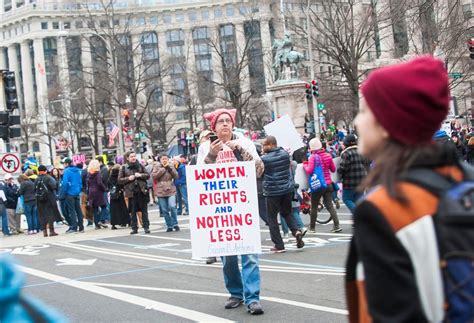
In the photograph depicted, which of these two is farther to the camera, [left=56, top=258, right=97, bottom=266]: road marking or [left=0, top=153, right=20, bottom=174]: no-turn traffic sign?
[left=0, top=153, right=20, bottom=174]: no-turn traffic sign

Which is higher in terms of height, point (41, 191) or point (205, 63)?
point (205, 63)

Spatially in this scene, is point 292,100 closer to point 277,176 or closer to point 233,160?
point 277,176

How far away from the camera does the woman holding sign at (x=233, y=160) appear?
7.61m

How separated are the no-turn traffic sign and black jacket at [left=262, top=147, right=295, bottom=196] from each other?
1400 cm

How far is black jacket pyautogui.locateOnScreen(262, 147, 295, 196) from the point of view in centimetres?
1196

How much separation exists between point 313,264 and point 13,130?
35.5 ft

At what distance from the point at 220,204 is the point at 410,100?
→ 5.69 metres

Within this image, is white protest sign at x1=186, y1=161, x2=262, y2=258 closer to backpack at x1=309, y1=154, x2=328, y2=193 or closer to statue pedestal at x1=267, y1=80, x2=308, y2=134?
backpack at x1=309, y1=154, x2=328, y2=193

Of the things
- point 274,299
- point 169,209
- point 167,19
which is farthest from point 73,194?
point 167,19

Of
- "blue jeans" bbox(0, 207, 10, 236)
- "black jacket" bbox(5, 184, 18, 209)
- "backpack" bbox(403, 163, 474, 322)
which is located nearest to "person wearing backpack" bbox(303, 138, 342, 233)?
"blue jeans" bbox(0, 207, 10, 236)

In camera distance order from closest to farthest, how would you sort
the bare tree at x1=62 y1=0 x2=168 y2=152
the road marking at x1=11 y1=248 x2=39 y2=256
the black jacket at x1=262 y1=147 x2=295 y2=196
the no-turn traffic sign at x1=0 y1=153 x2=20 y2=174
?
the black jacket at x1=262 y1=147 x2=295 y2=196 → the road marking at x1=11 y1=248 x2=39 y2=256 → the no-turn traffic sign at x1=0 y1=153 x2=20 y2=174 → the bare tree at x1=62 y1=0 x2=168 y2=152

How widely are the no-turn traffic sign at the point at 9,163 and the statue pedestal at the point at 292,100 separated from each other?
72.7 feet

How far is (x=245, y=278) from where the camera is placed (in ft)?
24.9

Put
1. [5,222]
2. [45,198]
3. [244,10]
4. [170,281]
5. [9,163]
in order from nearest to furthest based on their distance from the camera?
[170,281] < [45,198] < [5,222] < [9,163] < [244,10]
